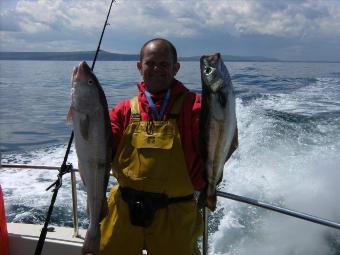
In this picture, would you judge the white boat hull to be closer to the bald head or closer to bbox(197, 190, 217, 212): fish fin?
bbox(197, 190, 217, 212): fish fin

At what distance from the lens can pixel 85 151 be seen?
266 centimetres

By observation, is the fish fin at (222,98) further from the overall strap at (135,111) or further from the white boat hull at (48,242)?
the white boat hull at (48,242)

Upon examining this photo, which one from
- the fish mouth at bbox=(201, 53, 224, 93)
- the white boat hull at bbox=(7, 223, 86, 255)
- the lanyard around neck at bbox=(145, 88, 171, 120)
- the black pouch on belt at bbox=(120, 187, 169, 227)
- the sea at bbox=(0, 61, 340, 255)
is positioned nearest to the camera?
the fish mouth at bbox=(201, 53, 224, 93)

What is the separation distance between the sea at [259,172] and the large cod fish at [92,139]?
15.3ft

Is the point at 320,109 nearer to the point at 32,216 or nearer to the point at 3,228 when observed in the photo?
the point at 32,216

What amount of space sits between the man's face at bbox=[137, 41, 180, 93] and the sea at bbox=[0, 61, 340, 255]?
491cm

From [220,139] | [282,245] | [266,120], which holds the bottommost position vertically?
[282,245]

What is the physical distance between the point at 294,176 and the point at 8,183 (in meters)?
6.75

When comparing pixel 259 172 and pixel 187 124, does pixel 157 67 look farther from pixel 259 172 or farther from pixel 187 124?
pixel 259 172

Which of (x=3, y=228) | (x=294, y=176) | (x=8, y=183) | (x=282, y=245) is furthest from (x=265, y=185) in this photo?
(x=3, y=228)

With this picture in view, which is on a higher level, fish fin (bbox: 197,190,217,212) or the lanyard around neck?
the lanyard around neck

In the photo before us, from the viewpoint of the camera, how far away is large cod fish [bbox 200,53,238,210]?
249 cm

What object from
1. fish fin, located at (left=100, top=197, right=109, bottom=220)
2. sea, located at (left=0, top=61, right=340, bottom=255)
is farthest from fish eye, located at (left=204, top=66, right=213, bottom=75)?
sea, located at (left=0, top=61, right=340, bottom=255)

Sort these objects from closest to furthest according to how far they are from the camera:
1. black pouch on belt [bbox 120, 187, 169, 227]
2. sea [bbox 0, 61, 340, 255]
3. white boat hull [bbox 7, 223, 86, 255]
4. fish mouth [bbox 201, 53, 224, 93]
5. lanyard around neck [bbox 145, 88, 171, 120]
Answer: fish mouth [bbox 201, 53, 224, 93] < black pouch on belt [bbox 120, 187, 169, 227] < lanyard around neck [bbox 145, 88, 171, 120] < white boat hull [bbox 7, 223, 86, 255] < sea [bbox 0, 61, 340, 255]
